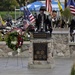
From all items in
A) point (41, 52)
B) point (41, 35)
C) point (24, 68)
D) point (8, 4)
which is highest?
point (41, 35)

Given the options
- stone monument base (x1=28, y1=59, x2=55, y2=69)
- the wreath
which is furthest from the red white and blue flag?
stone monument base (x1=28, y1=59, x2=55, y2=69)

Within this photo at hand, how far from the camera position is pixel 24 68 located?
15602 mm

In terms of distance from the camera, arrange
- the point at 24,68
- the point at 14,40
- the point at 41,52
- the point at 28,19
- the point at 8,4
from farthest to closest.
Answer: the point at 8,4 < the point at 28,19 < the point at 14,40 < the point at 41,52 < the point at 24,68

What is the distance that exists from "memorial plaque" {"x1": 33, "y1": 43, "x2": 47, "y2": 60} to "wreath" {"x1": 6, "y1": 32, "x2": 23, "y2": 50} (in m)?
3.98

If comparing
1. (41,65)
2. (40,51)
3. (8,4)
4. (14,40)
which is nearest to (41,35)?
(40,51)

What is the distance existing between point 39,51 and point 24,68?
833 mm

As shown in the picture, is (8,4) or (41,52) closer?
(41,52)

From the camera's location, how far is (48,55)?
15703 millimetres

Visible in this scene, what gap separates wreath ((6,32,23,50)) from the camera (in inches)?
776

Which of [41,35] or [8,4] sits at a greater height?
[41,35]

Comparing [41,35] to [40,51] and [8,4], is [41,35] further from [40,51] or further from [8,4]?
[8,4]

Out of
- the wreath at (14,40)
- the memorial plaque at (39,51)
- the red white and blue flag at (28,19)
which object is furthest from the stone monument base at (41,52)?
the red white and blue flag at (28,19)

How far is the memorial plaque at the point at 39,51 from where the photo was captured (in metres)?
15.8

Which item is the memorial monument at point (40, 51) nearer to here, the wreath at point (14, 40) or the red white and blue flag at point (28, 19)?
the wreath at point (14, 40)
